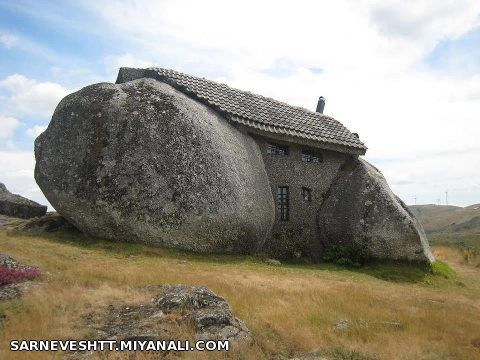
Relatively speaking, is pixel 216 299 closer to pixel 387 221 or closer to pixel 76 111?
pixel 76 111

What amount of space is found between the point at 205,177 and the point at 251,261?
4163 mm

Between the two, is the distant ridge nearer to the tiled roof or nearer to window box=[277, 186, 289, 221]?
the tiled roof

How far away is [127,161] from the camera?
1803cm

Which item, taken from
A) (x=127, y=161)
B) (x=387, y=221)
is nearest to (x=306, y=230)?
(x=387, y=221)

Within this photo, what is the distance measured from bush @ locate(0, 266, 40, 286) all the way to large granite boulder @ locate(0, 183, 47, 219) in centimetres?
1647

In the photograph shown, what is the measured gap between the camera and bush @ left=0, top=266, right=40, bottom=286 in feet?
34.0

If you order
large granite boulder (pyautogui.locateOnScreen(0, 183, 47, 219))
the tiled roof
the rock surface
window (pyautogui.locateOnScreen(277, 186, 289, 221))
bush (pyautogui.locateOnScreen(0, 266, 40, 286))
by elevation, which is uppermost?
the tiled roof

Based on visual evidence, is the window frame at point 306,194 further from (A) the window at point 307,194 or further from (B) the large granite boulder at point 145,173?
(B) the large granite boulder at point 145,173

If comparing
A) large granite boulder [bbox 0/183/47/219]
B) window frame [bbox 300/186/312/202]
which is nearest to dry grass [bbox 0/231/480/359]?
window frame [bbox 300/186/312/202]

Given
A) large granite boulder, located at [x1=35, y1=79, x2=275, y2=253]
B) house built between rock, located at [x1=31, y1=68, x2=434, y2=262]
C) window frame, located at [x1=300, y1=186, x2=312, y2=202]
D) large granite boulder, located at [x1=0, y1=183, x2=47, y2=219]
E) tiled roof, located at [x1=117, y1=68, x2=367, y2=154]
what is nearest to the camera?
large granite boulder, located at [x1=35, y1=79, x2=275, y2=253]

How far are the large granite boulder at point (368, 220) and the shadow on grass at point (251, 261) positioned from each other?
1.92 ft

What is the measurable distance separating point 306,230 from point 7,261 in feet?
52.1

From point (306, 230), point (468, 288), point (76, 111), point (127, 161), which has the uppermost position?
point (76, 111)

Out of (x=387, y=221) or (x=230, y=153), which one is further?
(x=387, y=221)
